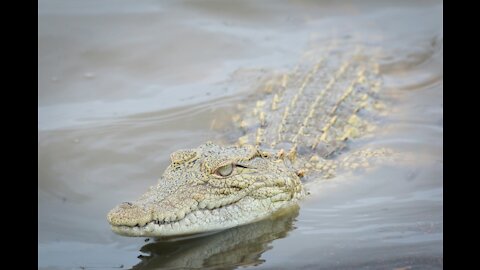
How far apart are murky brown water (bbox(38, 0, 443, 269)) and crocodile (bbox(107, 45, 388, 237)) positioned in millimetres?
167

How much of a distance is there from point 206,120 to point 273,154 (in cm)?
199

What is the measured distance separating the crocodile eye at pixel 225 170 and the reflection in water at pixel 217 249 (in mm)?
389

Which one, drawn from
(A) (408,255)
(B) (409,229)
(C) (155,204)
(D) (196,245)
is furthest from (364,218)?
(C) (155,204)

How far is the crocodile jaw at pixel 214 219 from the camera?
396cm

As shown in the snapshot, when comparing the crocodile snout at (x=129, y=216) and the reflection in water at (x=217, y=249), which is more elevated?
the crocodile snout at (x=129, y=216)

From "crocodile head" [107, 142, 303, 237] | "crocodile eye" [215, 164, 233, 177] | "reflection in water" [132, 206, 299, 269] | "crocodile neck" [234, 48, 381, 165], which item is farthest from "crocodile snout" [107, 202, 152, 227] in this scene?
"crocodile neck" [234, 48, 381, 165]

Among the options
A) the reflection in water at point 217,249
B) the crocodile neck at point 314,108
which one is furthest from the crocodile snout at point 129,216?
the crocodile neck at point 314,108

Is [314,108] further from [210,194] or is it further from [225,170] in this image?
[210,194]

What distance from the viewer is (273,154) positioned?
495cm

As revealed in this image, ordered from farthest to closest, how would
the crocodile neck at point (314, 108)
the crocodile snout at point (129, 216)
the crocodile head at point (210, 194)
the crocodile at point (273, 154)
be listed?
the crocodile neck at point (314, 108) → the crocodile at point (273, 154) → the crocodile head at point (210, 194) → the crocodile snout at point (129, 216)

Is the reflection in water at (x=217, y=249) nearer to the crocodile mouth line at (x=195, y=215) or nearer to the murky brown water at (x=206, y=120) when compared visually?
the murky brown water at (x=206, y=120)

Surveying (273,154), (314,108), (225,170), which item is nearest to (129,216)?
(225,170)

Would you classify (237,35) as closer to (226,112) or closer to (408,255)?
(226,112)

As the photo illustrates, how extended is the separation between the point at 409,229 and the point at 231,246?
1.23m
